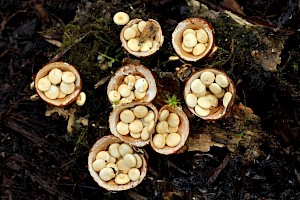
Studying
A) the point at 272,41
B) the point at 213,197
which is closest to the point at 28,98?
the point at 213,197

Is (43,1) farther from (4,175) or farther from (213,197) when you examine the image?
(213,197)

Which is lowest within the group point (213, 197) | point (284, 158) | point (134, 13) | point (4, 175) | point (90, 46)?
point (4, 175)

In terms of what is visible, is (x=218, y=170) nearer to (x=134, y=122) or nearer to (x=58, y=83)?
(x=134, y=122)

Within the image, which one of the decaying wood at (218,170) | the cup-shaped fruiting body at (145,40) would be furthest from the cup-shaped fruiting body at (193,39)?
the decaying wood at (218,170)

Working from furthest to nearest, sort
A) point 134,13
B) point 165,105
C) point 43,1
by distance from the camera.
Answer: point 43,1, point 134,13, point 165,105

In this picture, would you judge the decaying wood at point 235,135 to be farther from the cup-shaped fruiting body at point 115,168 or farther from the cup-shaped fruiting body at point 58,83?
the cup-shaped fruiting body at point 58,83

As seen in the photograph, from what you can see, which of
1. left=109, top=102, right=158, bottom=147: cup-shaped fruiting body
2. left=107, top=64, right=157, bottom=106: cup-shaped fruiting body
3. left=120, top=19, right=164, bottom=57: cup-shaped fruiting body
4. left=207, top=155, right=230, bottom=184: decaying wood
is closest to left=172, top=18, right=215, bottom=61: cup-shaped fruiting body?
left=120, top=19, right=164, bottom=57: cup-shaped fruiting body
